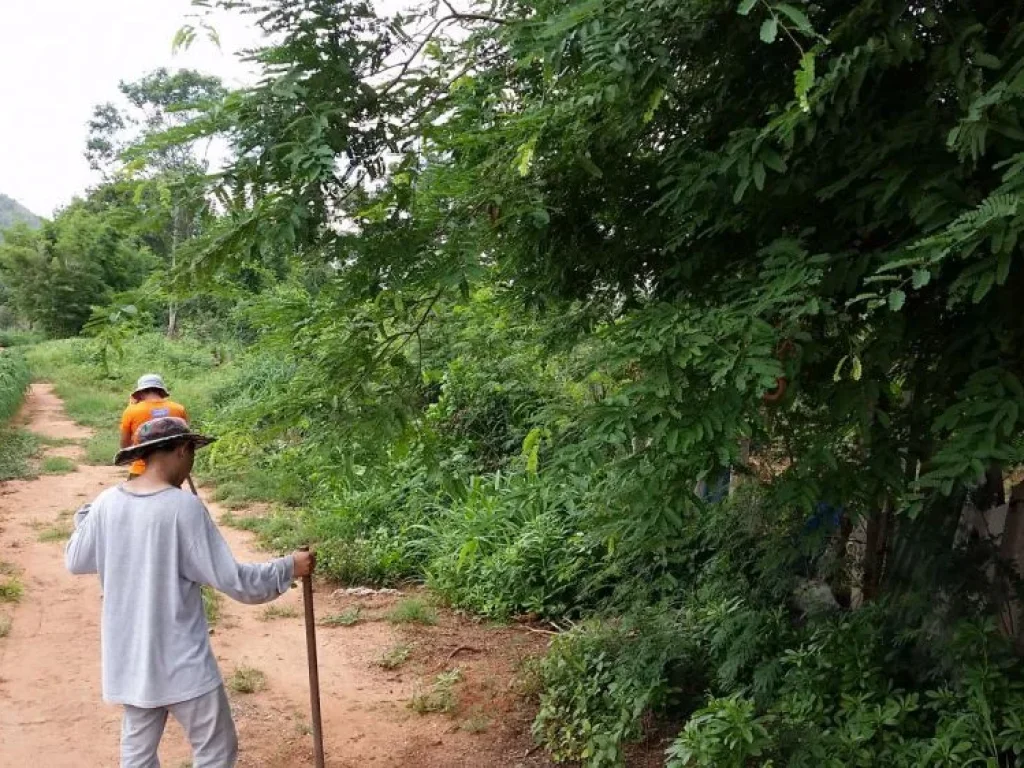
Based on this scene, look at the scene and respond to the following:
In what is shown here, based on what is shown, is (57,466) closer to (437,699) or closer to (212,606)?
(212,606)

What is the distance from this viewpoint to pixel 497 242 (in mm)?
2799

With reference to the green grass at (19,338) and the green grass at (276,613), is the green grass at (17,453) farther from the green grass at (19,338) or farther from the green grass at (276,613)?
the green grass at (19,338)

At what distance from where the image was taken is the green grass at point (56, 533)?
7.47 metres

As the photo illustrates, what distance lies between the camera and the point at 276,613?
6160 millimetres

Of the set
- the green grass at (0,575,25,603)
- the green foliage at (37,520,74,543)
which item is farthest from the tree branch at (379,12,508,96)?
the green foliage at (37,520,74,543)

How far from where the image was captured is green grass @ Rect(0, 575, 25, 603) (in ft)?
19.5

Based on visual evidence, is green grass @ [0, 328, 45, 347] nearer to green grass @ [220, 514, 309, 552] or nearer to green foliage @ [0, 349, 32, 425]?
green foliage @ [0, 349, 32, 425]

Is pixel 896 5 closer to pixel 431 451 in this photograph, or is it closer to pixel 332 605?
pixel 431 451

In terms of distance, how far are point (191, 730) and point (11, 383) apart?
42.5 ft

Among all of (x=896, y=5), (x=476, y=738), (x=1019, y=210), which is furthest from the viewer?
(x=476, y=738)

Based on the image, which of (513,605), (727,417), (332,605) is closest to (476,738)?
(513,605)

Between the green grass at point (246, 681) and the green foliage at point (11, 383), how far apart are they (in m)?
9.33

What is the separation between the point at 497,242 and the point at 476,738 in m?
3.02

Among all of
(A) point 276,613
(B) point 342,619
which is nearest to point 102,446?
(A) point 276,613
